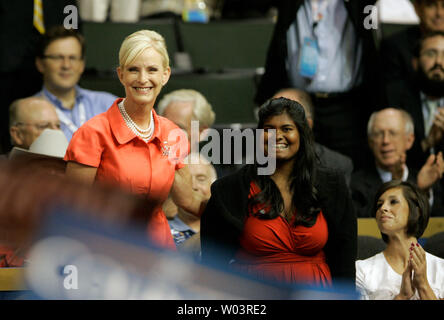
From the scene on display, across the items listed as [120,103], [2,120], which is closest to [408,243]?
[120,103]

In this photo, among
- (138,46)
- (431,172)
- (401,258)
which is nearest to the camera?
(138,46)

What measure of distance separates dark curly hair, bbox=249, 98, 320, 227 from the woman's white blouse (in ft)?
0.80

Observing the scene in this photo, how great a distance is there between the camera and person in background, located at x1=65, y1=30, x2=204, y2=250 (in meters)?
1.80

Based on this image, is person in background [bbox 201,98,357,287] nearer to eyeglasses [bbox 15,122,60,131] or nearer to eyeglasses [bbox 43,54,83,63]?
eyeglasses [bbox 15,122,60,131]

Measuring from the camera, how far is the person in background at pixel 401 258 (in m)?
1.94

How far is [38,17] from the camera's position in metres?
2.61

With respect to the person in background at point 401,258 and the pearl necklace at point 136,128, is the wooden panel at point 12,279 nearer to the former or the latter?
the pearl necklace at point 136,128

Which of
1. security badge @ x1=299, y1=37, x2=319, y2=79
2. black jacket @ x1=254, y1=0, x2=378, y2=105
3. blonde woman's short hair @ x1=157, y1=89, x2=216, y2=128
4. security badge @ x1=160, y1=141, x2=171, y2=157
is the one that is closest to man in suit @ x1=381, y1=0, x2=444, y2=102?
black jacket @ x1=254, y1=0, x2=378, y2=105

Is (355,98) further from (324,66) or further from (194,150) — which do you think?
(194,150)

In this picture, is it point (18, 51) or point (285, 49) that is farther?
point (18, 51)

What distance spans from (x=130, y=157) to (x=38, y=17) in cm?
103

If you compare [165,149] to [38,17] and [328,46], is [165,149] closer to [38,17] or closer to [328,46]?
[38,17]

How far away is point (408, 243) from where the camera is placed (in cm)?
202

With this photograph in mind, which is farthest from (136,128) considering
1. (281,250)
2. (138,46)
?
(281,250)
